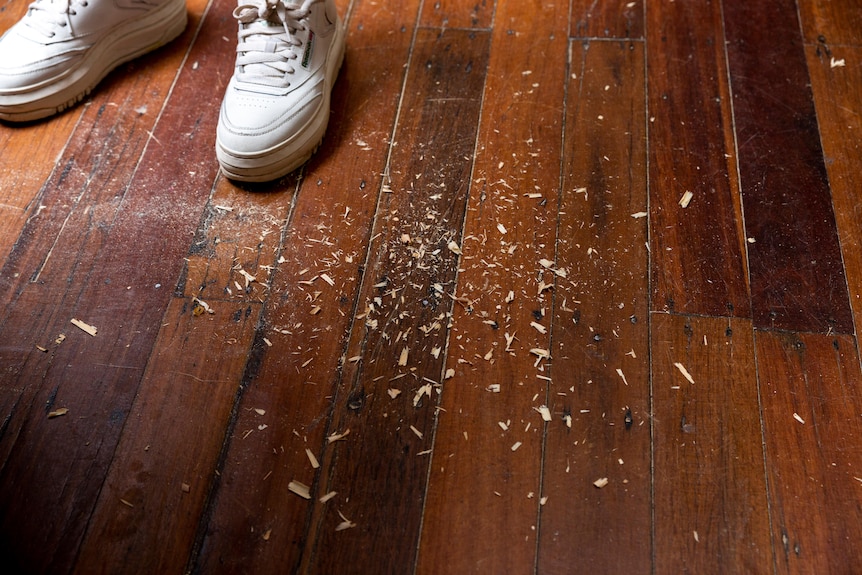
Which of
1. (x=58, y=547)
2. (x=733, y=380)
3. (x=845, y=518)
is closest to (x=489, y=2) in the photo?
(x=733, y=380)

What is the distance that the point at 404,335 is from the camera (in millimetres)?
1087

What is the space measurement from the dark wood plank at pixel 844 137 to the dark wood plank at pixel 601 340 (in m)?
0.34

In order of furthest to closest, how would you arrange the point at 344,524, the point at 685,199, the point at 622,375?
the point at 685,199
the point at 622,375
the point at 344,524

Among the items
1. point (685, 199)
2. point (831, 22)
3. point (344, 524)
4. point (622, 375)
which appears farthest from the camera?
point (831, 22)

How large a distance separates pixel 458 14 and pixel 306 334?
831mm

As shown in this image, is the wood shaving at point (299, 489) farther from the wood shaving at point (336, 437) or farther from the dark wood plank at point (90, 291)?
the dark wood plank at point (90, 291)

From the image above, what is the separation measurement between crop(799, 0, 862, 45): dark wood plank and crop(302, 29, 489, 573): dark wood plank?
0.70 meters

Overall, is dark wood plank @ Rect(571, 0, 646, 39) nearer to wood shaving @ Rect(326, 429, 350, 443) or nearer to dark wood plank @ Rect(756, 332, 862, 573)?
dark wood plank @ Rect(756, 332, 862, 573)

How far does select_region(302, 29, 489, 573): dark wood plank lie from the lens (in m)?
0.94

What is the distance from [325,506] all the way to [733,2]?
1351mm

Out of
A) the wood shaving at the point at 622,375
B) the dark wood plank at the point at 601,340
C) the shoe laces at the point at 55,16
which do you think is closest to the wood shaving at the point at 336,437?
the dark wood plank at the point at 601,340

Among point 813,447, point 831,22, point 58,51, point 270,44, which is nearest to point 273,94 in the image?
point 270,44

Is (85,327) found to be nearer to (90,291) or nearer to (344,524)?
(90,291)

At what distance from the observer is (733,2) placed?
150 centimetres
